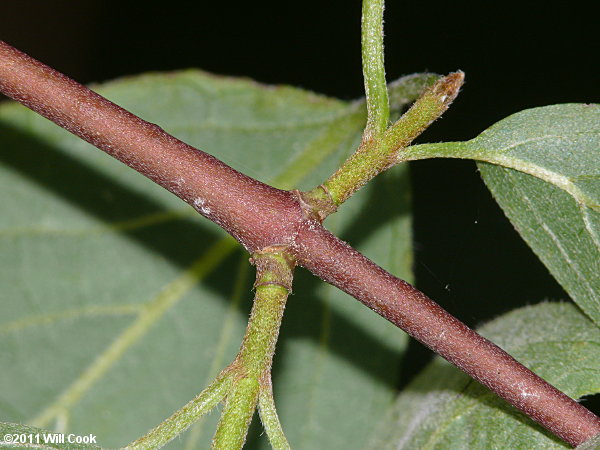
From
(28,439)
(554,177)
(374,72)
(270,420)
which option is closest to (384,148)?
(374,72)

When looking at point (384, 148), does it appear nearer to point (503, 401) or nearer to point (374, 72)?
point (374, 72)

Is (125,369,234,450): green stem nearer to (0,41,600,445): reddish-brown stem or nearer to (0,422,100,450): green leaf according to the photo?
(0,422,100,450): green leaf

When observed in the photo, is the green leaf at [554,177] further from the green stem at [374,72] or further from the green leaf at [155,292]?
the green leaf at [155,292]

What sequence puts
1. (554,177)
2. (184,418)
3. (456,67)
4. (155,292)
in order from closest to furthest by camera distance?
1. (184,418)
2. (554,177)
3. (155,292)
4. (456,67)

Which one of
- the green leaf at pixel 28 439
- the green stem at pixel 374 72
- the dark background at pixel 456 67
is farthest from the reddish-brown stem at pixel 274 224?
the dark background at pixel 456 67

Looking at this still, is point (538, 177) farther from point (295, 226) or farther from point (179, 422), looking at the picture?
point (179, 422)

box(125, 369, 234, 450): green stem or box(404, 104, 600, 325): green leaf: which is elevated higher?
box(404, 104, 600, 325): green leaf

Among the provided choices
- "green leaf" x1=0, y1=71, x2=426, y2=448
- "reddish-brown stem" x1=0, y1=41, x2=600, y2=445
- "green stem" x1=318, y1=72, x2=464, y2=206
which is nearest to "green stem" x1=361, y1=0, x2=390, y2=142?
"green stem" x1=318, y1=72, x2=464, y2=206
